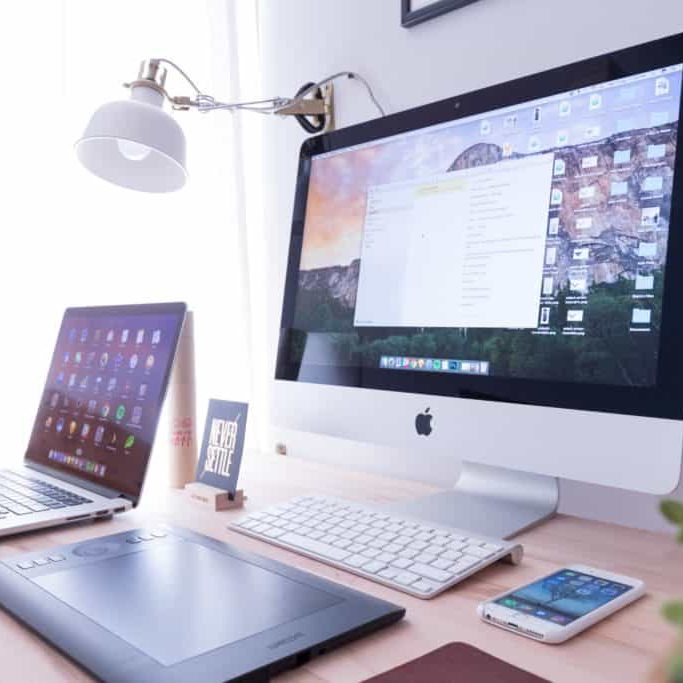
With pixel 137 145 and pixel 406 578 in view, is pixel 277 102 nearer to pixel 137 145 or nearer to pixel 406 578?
pixel 137 145

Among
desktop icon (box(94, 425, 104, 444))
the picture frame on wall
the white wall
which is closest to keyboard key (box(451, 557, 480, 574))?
the white wall

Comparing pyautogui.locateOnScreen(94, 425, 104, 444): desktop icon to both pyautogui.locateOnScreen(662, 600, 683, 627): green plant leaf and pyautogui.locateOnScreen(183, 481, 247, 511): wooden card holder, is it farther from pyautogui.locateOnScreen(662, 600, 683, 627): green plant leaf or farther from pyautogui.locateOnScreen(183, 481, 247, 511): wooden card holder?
pyautogui.locateOnScreen(662, 600, 683, 627): green plant leaf

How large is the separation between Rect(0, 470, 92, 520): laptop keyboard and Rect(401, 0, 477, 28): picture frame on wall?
0.89 m

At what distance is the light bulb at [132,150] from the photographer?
3.42 ft

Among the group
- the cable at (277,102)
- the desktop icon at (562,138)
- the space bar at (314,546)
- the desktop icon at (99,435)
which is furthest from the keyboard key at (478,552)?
the cable at (277,102)

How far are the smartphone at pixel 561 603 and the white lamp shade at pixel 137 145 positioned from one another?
0.76 meters

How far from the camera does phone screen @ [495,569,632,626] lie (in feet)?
1.71

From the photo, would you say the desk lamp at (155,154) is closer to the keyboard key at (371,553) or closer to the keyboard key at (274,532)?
the keyboard key at (274,532)

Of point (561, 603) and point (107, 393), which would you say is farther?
point (107, 393)

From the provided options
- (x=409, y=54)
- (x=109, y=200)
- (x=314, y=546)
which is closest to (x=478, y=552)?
(x=314, y=546)

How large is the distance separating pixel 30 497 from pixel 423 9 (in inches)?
37.0

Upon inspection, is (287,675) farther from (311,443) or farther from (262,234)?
(262,234)

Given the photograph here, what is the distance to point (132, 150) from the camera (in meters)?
1.06

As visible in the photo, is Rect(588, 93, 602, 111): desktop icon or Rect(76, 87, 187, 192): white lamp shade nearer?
Rect(588, 93, 602, 111): desktop icon
